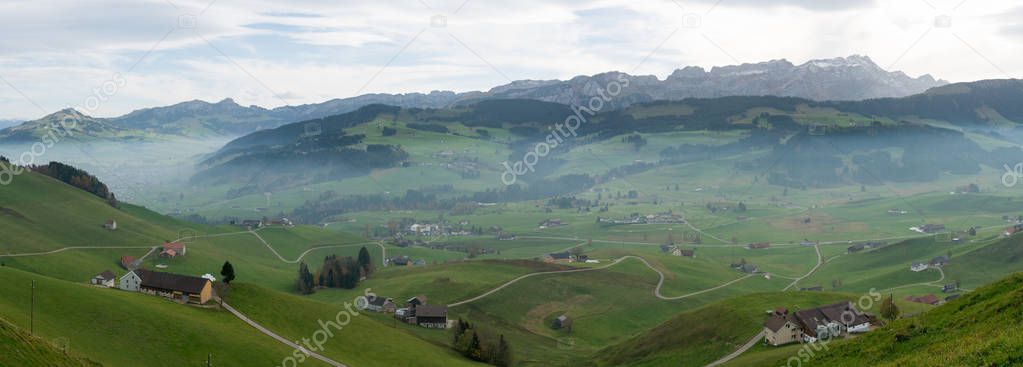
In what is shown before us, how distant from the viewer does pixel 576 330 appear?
14625cm

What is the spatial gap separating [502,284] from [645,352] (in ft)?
212

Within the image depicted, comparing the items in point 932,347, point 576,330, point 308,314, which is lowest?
point 576,330

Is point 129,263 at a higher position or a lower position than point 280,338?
higher

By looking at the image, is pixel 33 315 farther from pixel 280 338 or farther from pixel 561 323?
pixel 561 323

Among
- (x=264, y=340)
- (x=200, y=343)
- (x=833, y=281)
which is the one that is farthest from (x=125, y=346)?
(x=833, y=281)

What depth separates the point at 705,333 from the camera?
10488 cm

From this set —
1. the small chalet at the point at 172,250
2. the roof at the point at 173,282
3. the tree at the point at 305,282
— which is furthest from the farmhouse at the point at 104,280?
the tree at the point at 305,282

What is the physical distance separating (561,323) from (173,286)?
74.8 metres

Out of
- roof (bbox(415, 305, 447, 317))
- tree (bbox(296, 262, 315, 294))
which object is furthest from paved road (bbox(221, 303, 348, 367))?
tree (bbox(296, 262, 315, 294))

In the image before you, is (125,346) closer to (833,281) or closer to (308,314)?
(308,314)

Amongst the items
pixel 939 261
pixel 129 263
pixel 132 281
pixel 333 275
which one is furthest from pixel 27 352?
pixel 939 261

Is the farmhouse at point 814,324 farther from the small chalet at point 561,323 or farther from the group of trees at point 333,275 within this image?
the group of trees at point 333,275

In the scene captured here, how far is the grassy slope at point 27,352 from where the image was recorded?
5341cm

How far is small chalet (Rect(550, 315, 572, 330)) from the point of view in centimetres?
14784
